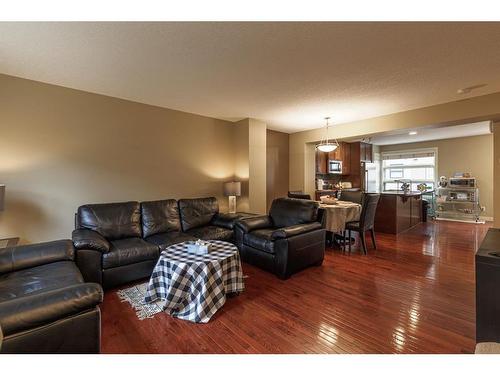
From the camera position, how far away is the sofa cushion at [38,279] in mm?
1641

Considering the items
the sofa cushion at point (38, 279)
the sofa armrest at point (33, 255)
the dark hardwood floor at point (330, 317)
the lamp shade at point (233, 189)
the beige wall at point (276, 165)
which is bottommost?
the dark hardwood floor at point (330, 317)

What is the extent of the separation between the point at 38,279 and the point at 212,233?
1.95 meters

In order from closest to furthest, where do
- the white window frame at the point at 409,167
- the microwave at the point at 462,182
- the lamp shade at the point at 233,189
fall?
the lamp shade at the point at 233,189 < the microwave at the point at 462,182 < the white window frame at the point at 409,167

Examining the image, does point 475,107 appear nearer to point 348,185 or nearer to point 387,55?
point 387,55

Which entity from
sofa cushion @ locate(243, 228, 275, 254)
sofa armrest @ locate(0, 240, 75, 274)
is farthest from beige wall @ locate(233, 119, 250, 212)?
sofa armrest @ locate(0, 240, 75, 274)

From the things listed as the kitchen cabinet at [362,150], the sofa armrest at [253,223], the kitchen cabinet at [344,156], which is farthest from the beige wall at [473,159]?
the sofa armrest at [253,223]

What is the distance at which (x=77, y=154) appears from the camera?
10.4 ft

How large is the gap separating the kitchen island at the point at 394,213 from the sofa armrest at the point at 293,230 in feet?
9.65

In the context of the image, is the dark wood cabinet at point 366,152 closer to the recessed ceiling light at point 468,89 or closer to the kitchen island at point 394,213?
the kitchen island at point 394,213

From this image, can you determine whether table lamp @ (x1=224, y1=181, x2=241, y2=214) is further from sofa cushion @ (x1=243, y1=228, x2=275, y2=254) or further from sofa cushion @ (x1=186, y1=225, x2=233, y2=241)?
sofa cushion @ (x1=243, y1=228, x2=275, y2=254)

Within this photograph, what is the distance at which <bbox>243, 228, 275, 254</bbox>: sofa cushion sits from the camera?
9.78ft

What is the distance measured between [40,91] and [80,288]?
2.95 meters
